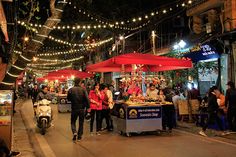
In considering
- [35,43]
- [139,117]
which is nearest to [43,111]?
[139,117]

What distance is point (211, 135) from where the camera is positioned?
11984 millimetres

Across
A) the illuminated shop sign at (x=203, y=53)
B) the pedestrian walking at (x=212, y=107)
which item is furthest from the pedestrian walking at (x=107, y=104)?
the illuminated shop sign at (x=203, y=53)

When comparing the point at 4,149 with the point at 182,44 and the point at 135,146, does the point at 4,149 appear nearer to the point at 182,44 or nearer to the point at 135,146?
the point at 135,146

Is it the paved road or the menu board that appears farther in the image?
the paved road

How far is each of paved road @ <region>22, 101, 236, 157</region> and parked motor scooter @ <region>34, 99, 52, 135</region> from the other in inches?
16.5

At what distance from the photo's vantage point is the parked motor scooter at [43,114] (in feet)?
43.0

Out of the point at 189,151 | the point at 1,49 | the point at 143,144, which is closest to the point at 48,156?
the point at 143,144

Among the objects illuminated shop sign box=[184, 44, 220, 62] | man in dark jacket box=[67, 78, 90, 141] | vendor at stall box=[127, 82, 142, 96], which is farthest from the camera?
illuminated shop sign box=[184, 44, 220, 62]

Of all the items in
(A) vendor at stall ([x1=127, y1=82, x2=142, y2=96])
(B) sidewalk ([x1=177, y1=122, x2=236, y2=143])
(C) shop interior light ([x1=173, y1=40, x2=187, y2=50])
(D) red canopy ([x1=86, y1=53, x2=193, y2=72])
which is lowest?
(B) sidewalk ([x1=177, y1=122, x2=236, y2=143])

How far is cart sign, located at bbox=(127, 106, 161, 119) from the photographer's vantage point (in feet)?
40.4

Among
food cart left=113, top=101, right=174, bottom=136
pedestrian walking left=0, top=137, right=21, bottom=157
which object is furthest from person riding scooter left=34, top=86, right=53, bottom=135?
pedestrian walking left=0, top=137, right=21, bottom=157

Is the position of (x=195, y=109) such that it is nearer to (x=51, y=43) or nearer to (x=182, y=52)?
(x=182, y=52)

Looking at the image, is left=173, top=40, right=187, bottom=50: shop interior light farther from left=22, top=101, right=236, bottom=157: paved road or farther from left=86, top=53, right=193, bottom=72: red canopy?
left=22, top=101, right=236, bottom=157: paved road

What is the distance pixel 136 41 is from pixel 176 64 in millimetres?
17845
